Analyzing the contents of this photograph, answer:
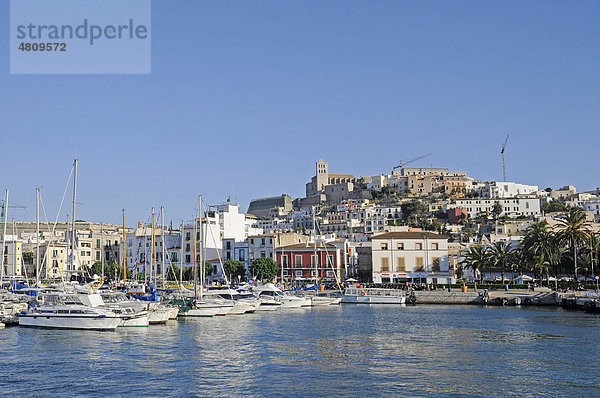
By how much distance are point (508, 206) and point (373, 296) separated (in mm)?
119638

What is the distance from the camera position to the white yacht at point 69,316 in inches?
1843

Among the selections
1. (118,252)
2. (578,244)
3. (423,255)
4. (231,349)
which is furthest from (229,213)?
(231,349)

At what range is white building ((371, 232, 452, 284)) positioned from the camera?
3546 inches

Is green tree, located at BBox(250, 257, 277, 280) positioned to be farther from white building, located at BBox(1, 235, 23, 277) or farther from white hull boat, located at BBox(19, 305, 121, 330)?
white hull boat, located at BBox(19, 305, 121, 330)

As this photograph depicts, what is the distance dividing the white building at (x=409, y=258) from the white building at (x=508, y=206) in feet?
328

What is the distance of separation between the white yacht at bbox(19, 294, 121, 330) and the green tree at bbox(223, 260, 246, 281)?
49.2 meters

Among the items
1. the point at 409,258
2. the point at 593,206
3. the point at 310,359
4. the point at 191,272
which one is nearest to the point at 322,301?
the point at 409,258

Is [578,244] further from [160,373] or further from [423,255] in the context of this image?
[160,373]

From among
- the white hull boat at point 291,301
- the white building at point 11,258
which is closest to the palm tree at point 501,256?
the white hull boat at point 291,301

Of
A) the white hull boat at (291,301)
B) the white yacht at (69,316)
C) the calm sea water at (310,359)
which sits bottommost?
the calm sea water at (310,359)

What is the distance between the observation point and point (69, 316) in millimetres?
47094

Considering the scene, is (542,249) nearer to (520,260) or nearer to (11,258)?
(520,260)

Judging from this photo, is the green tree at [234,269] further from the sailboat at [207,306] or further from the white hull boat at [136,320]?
the white hull boat at [136,320]

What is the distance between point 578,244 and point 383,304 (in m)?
27.2
